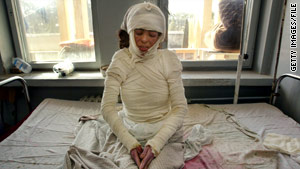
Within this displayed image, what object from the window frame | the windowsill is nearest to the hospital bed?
the windowsill

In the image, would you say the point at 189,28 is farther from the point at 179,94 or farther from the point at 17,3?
the point at 17,3

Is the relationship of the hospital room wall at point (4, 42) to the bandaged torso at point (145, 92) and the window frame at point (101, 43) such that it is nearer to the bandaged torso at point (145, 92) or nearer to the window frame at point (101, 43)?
the window frame at point (101, 43)

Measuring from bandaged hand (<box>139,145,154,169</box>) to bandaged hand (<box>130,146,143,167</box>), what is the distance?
0.06 feet

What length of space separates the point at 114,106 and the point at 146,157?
289 millimetres

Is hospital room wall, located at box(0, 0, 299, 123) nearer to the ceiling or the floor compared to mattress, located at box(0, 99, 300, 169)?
nearer to the ceiling

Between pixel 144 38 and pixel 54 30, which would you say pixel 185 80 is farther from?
pixel 54 30

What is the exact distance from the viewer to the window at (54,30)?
1769 mm

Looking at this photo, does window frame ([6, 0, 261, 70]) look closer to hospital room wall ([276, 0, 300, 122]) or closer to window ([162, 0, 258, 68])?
window ([162, 0, 258, 68])

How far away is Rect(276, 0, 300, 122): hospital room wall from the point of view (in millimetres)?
1401

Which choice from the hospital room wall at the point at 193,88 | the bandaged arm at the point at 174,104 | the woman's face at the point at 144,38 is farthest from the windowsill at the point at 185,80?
the woman's face at the point at 144,38

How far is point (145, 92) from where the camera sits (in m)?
0.95

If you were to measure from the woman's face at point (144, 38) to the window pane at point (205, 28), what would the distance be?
0.96m

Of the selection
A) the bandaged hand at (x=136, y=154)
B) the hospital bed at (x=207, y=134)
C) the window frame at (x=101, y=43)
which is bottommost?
the hospital bed at (x=207, y=134)

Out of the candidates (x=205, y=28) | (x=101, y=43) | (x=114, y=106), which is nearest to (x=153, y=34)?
(x=114, y=106)
